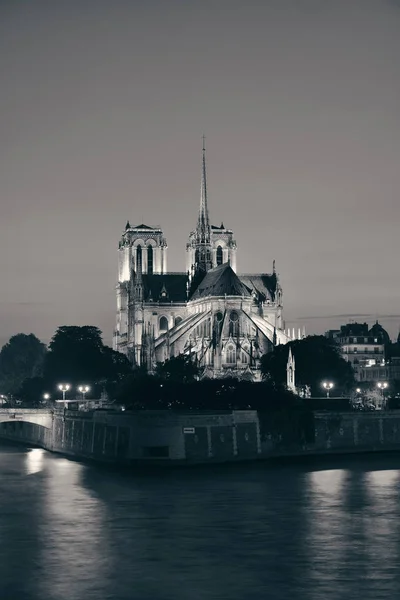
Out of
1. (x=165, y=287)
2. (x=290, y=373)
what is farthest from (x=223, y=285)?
(x=290, y=373)

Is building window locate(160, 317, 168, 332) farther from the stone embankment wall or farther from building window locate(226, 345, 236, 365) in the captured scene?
the stone embankment wall

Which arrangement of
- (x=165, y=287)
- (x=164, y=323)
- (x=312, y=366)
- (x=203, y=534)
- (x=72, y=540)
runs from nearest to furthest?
(x=72, y=540), (x=203, y=534), (x=312, y=366), (x=164, y=323), (x=165, y=287)

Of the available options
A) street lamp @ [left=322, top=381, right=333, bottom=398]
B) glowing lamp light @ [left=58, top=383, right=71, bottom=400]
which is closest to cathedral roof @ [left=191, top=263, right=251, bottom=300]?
glowing lamp light @ [left=58, top=383, right=71, bottom=400]

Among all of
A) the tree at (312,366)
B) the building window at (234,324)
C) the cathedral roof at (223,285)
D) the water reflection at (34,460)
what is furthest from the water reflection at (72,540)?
the cathedral roof at (223,285)

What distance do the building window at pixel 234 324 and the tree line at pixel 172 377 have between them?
902 centimetres

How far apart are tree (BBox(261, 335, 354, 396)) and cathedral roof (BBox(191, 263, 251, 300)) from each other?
22564 millimetres

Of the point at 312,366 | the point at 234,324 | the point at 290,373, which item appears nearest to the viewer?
the point at 290,373

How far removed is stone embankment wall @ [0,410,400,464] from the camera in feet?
318

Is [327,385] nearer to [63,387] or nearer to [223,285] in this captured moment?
[63,387]

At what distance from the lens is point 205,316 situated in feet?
589

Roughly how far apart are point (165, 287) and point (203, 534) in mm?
130021

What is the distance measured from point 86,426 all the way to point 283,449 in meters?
15.4

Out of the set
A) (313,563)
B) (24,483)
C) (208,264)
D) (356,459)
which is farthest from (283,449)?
(208,264)

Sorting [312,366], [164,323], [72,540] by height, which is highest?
[164,323]
